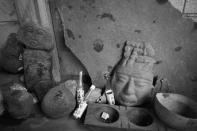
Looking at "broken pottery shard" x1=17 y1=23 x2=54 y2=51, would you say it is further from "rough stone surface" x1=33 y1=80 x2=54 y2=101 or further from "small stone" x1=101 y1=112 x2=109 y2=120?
"small stone" x1=101 y1=112 x2=109 y2=120

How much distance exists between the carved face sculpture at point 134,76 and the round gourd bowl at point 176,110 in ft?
0.44

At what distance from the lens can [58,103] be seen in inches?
47.1

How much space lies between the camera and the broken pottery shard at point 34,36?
1350 millimetres

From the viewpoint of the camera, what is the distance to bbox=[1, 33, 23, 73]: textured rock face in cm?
147

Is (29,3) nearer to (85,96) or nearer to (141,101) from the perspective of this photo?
(85,96)

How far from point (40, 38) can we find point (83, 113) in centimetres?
69

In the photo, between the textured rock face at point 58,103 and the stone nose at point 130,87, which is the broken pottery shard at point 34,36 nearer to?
the textured rock face at point 58,103

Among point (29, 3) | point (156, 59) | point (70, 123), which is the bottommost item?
point (70, 123)

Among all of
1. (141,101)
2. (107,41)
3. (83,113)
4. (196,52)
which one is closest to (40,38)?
(107,41)

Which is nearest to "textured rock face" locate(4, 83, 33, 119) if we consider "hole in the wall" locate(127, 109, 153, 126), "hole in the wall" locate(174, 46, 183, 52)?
"hole in the wall" locate(127, 109, 153, 126)

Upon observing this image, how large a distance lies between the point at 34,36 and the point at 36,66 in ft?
0.79

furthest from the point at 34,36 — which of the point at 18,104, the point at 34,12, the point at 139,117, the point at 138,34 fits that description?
the point at 139,117

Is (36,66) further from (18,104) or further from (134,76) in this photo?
(134,76)

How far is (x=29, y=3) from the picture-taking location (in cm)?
136
